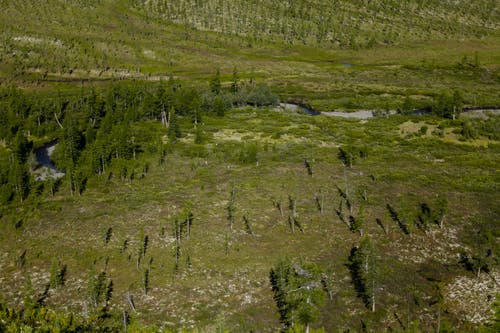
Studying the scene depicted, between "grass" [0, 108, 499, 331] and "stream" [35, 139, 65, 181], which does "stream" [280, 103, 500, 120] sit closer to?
"grass" [0, 108, 499, 331]

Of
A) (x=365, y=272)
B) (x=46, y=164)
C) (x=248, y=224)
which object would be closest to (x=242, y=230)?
(x=248, y=224)

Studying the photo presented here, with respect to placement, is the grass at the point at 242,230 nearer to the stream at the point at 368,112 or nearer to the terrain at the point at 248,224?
the terrain at the point at 248,224

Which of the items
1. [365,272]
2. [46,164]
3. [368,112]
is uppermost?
[365,272]

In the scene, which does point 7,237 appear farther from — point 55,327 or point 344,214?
point 344,214

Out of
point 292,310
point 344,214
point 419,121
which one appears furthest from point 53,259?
point 419,121

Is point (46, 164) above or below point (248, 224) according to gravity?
below

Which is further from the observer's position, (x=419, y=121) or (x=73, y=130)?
(x=419, y=121)

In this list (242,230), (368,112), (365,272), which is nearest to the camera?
(365,272)

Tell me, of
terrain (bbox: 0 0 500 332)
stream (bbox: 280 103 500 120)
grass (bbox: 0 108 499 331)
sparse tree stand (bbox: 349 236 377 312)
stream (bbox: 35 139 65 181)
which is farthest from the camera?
stream (bbox: 280 103 500 120)

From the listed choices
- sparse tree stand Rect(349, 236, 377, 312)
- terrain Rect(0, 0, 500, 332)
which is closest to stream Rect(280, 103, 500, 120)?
terrain Rect(0, 0, 500, 332)

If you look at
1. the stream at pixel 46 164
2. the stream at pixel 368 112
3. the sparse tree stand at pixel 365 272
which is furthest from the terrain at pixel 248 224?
the stream at pixel 368 112

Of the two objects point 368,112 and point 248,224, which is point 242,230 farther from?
point 368,112
